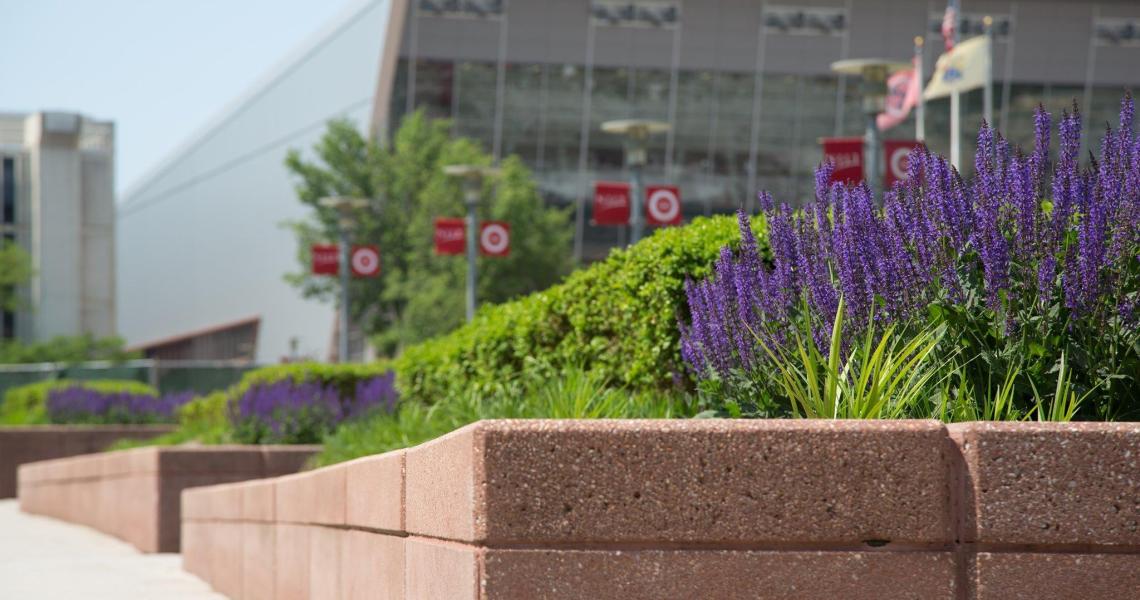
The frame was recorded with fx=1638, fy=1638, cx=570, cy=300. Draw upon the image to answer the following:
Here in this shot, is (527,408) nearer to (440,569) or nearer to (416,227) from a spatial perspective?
(440,569)

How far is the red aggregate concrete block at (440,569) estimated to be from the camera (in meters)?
4.64

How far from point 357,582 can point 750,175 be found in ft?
174

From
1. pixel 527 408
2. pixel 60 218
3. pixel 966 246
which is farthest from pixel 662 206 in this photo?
pixel 60 218

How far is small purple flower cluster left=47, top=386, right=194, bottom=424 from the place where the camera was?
84.5 feet

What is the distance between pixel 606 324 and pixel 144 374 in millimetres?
33521

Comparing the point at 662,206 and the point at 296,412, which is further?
the point at 662,206

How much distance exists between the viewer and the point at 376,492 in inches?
256

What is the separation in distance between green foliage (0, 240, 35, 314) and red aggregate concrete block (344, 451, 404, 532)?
→ 6077cm

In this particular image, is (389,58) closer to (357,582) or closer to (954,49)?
(954,49)

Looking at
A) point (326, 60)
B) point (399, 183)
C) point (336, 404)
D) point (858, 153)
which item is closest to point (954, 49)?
point (858, 153)

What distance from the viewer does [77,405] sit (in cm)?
2572

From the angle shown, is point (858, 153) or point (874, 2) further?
point (874, 2)

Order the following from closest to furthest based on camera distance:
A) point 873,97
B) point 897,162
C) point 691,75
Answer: point 873,97 → point 897,162 → point 691,75

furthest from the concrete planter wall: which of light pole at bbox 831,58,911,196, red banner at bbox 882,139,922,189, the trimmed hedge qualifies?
red banner at bbox 882,139,922,189
